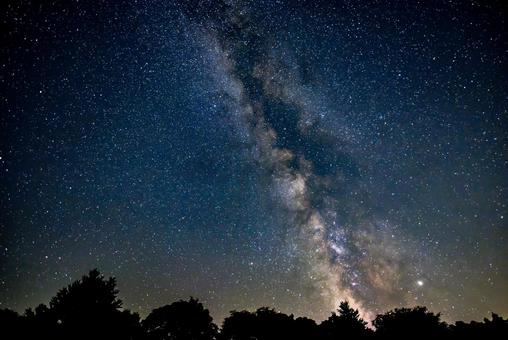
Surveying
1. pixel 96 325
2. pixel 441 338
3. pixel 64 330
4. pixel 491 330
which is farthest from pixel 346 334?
pixel 64 330

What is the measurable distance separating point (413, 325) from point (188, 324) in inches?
849

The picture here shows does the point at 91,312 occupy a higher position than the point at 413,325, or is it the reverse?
the point at 413,325

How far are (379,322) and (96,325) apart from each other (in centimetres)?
2666

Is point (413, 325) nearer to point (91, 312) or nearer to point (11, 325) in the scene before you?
point (91, 312)

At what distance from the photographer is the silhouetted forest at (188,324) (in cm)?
2273

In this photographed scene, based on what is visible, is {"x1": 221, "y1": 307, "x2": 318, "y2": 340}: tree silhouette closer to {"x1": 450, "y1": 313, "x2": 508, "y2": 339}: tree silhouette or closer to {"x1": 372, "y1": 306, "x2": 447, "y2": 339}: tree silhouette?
{"x1": 372, "y1": 306, "x2": 447, "y2": 339}: tree silhouette

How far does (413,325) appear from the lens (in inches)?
1109

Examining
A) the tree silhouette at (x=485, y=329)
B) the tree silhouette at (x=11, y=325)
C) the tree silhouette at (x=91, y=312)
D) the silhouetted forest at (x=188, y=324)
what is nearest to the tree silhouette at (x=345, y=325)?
the silhouetted forest at (x=188, y=324)

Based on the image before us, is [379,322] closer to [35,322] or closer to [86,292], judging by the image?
[86,292]

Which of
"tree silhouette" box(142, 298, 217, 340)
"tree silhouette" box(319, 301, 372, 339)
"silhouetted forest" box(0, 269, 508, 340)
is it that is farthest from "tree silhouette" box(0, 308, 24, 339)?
"tree silhouette" box(319, 301, 372, 339)

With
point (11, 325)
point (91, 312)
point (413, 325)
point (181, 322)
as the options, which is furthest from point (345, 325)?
point (11, 325)

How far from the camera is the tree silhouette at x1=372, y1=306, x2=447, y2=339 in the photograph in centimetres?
2731

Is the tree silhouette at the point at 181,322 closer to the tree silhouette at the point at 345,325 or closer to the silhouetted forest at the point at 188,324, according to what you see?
the silhouetted forest at the point at 188,324

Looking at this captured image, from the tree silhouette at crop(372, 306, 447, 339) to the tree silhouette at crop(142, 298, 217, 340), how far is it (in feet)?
56.4
